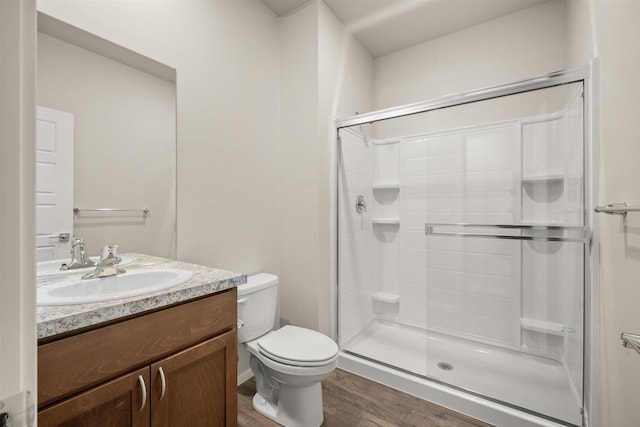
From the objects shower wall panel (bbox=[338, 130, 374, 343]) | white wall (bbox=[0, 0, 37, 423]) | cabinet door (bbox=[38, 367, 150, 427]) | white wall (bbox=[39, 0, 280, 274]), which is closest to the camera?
white wall (bbox=[0, 0, 37, 423])

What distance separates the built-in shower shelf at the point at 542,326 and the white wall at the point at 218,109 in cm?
171

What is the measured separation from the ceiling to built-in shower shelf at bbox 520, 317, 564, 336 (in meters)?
2.23

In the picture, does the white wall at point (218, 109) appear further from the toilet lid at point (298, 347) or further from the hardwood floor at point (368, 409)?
the hardwood floor at point (368, 409)

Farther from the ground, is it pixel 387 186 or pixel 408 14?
pixel 408 14

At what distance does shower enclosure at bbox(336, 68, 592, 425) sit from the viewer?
5.00ft

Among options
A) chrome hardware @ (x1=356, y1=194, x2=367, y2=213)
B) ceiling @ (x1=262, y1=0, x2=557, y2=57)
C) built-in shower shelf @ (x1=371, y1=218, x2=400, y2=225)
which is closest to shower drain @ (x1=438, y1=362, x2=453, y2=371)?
built-in shower shelf @ (x1=371, y1=218, x2=400, y2=225)

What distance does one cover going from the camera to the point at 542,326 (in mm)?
1748

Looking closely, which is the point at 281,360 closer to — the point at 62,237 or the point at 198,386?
the point at 198,386

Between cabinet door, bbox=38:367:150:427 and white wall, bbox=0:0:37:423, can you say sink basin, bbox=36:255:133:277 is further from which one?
white wall, bbox=0:0:37:423

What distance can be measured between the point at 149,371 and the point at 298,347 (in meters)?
0.81

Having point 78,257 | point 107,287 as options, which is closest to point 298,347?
point 107,287

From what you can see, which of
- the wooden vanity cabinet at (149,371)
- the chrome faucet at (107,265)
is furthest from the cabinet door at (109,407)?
the chrome faucet at (107,265)

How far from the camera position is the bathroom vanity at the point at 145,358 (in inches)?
28.8

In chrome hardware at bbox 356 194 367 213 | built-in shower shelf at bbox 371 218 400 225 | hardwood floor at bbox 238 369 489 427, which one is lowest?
hardwood floor at bbox 238 369 489 427
